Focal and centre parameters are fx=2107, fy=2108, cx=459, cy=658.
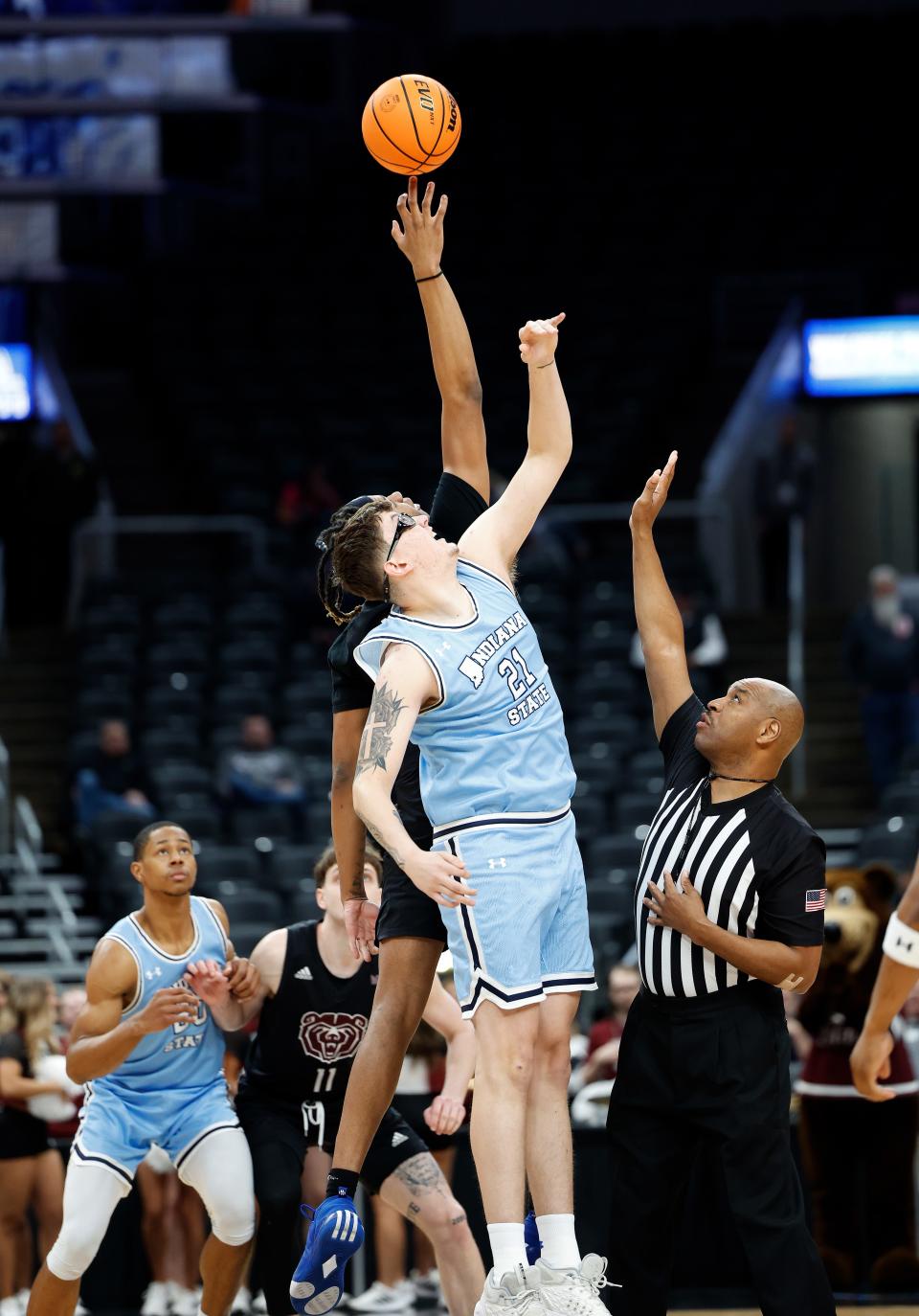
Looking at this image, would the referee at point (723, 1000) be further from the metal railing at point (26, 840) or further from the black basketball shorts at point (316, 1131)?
the metal railing at point (26, 840)

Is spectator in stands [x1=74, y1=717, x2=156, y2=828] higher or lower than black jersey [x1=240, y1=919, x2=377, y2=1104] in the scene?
higher

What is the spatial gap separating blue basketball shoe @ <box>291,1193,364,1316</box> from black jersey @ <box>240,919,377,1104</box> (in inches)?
55.8

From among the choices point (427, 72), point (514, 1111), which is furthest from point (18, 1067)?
point (427, 72)

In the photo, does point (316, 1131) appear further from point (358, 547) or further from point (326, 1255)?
point (358, 547)

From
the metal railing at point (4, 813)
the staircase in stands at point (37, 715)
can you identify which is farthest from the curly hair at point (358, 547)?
the staircase in stands at point (37, 715)

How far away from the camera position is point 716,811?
568 centimetres

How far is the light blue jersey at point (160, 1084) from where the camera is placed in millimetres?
6734

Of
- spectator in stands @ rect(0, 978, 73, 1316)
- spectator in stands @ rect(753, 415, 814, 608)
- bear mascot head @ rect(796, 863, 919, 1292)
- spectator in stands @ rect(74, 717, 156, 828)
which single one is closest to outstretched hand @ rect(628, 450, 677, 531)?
bear mascot head @ rect(796, 863, 919, 1292)

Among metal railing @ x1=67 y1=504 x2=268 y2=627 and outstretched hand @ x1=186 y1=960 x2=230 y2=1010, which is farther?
metal railing @ x1=67 y1=504 x2=268 y2=627

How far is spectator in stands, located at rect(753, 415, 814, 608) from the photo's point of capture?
17.2 meters

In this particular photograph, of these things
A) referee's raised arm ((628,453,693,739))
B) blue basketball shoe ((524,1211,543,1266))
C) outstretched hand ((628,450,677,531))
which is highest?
outstretched hand ((628,450,677,531))

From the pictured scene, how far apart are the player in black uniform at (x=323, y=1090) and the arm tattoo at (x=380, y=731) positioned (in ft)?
5.27

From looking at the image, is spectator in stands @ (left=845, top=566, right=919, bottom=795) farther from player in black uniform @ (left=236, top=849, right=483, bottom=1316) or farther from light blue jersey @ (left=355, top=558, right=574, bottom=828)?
light blue jersey @ (left=355, top=558, right=574, bottom=828)

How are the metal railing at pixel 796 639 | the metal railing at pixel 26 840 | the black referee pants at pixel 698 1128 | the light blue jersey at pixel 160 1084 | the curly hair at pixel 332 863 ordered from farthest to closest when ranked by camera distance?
the metal railing at pixel 796 639, the metal railing at pixel 26 840, the curly hair at pixel 332 863, the light blue jersey at pixel 160 1084, the black referee pants at pixel 698 1128
